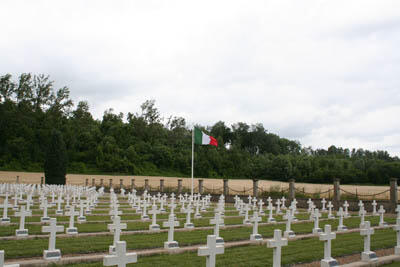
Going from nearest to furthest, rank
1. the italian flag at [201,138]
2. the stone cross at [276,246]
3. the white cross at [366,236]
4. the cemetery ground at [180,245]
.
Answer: the stone cross at [276,246], the cemetery ground at [180,245], the white cross at [366,236], the italian flag at [201,138]

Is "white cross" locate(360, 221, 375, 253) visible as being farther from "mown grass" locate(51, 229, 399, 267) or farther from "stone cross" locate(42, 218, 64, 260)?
"stone cross" locate(42, 218, 64, 260)

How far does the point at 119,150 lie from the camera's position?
69.8 m

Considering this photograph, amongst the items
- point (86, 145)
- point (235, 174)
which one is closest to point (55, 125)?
point (86, 145)

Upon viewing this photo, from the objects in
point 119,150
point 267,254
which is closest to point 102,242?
point 267,254

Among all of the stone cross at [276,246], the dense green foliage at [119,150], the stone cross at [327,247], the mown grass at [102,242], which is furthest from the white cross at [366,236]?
the dense green foliage at [119,150]

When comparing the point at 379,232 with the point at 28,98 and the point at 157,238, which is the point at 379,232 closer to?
the point at 157,238

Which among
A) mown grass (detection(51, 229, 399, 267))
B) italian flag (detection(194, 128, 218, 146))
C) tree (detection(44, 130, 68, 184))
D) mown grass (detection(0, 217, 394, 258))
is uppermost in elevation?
italian flag (detection(194, 128, 218, 146))

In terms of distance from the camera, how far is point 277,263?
594 cm

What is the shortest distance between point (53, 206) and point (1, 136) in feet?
169

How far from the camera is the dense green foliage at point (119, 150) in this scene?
6281 centimetres

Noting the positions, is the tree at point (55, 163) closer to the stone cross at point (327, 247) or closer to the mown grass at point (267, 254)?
the mown grass at point (267, 254)

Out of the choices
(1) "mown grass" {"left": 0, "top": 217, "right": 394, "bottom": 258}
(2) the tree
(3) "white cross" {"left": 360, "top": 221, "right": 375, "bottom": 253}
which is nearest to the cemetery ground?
(1) "mown grass" {"left": 0, "top": 217, "right": 394, "bottom": 258}

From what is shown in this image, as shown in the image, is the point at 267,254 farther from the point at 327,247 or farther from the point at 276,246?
the point at 276,246

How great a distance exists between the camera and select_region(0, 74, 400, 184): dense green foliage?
2473 inches
